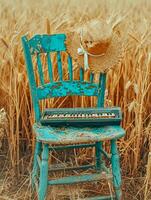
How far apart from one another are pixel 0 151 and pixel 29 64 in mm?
870

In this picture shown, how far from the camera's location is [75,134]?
2184mm

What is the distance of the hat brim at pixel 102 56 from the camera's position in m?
2.38

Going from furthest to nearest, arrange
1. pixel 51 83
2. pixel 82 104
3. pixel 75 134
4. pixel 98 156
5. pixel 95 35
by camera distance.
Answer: pixel 82 104 → pixel 98 156 → pixel 51 83 → pixel 95 35 → pixel 75 134

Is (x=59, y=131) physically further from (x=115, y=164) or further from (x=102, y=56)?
(x=102, y=56)

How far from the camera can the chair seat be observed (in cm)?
212

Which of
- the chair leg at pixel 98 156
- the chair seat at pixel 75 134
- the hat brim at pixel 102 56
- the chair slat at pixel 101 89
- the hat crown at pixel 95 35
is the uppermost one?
the hat crown at pixel 95 35

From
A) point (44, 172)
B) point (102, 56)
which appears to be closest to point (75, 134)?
point (44, 172)

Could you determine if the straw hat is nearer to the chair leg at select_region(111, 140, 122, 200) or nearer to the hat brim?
the hat brim

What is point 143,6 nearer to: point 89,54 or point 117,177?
point 89,54

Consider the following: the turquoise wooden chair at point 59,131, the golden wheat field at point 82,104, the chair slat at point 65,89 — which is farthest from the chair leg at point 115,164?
the chair slat at point 65,89

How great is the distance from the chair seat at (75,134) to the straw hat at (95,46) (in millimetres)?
307

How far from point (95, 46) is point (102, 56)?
0.26 feet

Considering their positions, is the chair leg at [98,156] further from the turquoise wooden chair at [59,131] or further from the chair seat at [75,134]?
the chair seat at [75,134]

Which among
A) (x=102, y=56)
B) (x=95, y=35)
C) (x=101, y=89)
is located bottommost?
(x=101, y=89)
